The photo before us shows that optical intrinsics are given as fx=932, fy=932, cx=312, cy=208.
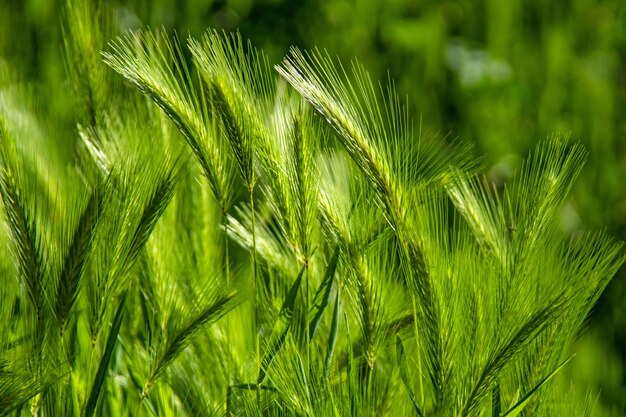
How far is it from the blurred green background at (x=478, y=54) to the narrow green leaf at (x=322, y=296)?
1.02m

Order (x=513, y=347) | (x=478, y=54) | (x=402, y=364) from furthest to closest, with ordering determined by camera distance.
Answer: (x=478, y=54) < (x=402, y=364) < (x=513, y=347)

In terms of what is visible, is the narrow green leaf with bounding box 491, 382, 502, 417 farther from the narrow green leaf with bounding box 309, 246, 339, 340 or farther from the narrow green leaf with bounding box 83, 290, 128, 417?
the narrow green leaf with bounding box 83, 290, 128, 417

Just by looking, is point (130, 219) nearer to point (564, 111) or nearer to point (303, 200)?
point (303, 200)

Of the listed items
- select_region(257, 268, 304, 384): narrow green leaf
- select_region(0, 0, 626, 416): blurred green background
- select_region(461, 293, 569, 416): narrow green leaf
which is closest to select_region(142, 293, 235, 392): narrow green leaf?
select_region(257, 268, 304, 384): narrow green leaf

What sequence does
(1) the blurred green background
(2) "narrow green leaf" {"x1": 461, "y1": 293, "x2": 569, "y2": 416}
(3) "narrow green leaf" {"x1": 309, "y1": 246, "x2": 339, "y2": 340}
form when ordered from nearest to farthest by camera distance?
(2) "narrow green leaf" {"x1": 461, "y1": 293, "x2": 569, "y2": 416}
(3) "narrow green leaf" {"x1": 309, "y1": 246, "x2": 339, "y2": 340}
(1) the blurred green background

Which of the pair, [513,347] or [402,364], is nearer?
[513,347]

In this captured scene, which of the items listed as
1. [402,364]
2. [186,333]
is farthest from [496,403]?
[186,333]

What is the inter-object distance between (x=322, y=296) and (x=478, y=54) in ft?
3.79

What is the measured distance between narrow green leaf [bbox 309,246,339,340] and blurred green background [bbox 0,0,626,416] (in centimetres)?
102

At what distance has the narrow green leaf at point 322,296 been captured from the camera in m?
0.76

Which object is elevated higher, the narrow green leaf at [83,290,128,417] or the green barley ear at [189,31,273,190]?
the green barley ear at [189,31,273,190]

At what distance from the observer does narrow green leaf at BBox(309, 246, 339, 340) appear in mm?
759

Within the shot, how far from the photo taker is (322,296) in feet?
2.51

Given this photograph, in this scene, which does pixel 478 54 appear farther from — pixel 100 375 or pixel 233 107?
pixel 100 375
